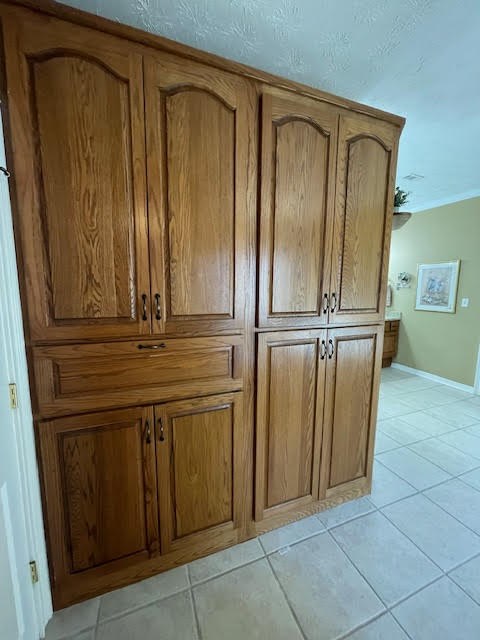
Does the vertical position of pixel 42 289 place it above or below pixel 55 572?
above

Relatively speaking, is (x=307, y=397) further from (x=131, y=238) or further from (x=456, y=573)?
(x=131, y=238)

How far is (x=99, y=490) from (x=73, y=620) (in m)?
0.53

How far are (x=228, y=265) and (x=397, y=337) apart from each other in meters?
4.32

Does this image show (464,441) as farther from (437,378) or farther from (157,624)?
(157,624)

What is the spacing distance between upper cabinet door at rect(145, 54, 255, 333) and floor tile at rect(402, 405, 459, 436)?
8.67ft

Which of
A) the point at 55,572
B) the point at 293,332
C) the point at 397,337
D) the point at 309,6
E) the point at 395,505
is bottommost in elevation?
the point at 395,505

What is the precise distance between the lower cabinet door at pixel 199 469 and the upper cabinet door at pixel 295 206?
0.53 metres

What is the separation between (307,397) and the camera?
4.99ft

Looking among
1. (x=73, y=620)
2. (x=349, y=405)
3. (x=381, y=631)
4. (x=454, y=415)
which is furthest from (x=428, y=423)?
(x=73, y=620)

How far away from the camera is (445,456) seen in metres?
2.30

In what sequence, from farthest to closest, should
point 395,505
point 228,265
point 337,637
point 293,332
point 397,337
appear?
point 397,337 → point 395,505 → point 293,332 → point 228,265 → point 337,637

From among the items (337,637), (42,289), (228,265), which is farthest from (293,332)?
(337,637)

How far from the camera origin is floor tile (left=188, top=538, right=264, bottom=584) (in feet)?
4.36

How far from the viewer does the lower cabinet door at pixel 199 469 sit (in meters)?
1.25
